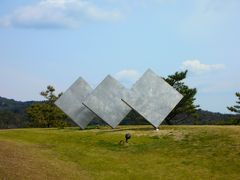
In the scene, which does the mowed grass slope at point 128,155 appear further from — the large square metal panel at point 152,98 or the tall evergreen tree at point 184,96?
the tall evergreen tree at point 184,96

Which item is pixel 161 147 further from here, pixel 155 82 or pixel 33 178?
pixel 33 178

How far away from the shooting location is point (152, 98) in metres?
40.5

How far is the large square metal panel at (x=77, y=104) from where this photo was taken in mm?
46656

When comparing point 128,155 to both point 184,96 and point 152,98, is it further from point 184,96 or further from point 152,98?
point 184,96

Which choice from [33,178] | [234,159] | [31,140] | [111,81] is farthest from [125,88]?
[33,178]

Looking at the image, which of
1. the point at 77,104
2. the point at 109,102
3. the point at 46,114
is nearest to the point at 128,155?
the point at 109,102

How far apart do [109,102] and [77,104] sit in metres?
5.40

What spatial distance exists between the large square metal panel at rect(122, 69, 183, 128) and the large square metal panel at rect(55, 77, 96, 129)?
8.10 meters

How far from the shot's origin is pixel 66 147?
112ft

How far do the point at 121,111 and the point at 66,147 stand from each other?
10.4 metres

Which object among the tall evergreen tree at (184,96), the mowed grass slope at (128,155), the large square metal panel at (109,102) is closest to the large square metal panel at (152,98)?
the mowed grass slope at (128,155)

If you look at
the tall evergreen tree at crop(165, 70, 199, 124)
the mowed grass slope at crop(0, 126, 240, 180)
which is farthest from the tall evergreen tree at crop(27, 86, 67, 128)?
the mowed grass slope at crop(0, 126, 240, 180)

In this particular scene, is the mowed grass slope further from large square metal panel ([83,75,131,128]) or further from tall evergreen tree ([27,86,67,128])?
tall evergreen tree ([27,86,67,128])

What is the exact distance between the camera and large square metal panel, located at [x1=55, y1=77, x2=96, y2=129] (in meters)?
46.7
